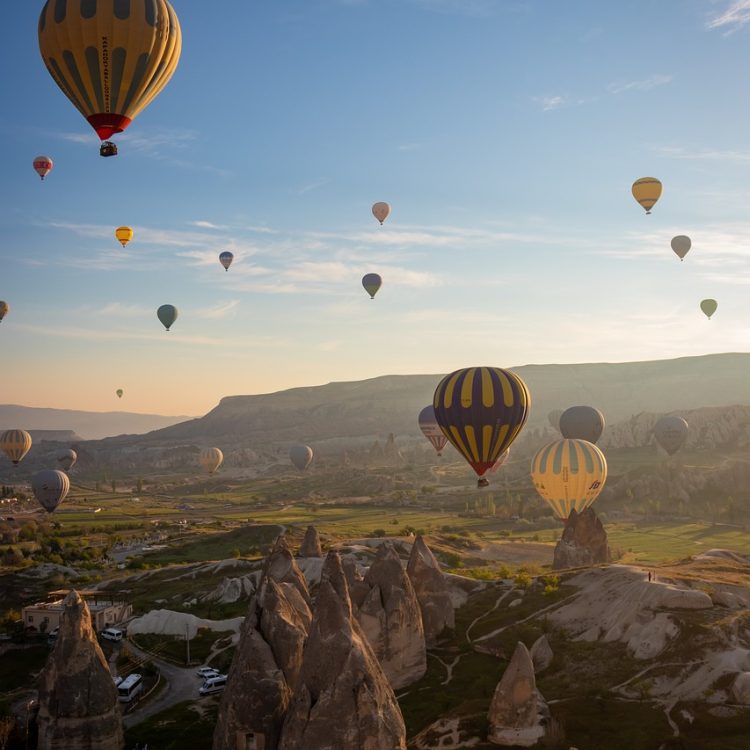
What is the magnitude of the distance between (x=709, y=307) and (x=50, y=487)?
3461 inches

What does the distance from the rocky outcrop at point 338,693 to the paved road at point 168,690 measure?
57.5 ft

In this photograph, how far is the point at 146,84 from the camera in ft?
139

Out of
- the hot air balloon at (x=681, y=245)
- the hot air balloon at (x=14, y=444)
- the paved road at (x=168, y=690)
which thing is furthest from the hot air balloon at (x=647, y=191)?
the hot air balloon at (x=14, y=444)

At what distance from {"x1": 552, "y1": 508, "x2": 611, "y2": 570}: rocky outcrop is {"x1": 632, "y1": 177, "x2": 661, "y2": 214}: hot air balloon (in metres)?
29.5

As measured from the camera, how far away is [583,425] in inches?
3787

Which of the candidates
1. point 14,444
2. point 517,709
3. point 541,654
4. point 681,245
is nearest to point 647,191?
point 681,245

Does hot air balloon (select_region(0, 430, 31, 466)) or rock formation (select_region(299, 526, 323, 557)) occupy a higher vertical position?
hot air balloon (select_region(0, 430, 31, 466))

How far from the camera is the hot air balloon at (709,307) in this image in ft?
376

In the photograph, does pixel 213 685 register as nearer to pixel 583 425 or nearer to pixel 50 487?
pixel 583 425

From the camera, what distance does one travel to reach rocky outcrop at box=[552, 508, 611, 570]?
62969 mm

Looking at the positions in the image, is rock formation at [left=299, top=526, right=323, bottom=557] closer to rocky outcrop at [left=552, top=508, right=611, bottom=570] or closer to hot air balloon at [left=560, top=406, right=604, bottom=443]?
rocky outcrop at [left=552, top=508, right=611, bottom=570]

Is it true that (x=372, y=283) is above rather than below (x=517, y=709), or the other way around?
above

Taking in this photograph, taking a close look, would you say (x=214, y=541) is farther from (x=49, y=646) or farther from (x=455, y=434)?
(x=455, y=434)

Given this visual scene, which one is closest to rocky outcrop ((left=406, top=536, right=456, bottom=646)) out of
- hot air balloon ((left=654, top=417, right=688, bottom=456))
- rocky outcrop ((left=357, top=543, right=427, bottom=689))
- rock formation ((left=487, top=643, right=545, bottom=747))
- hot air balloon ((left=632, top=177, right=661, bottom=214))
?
rocky outcrop ((left=357, top=543, right=427, bottom=689))
